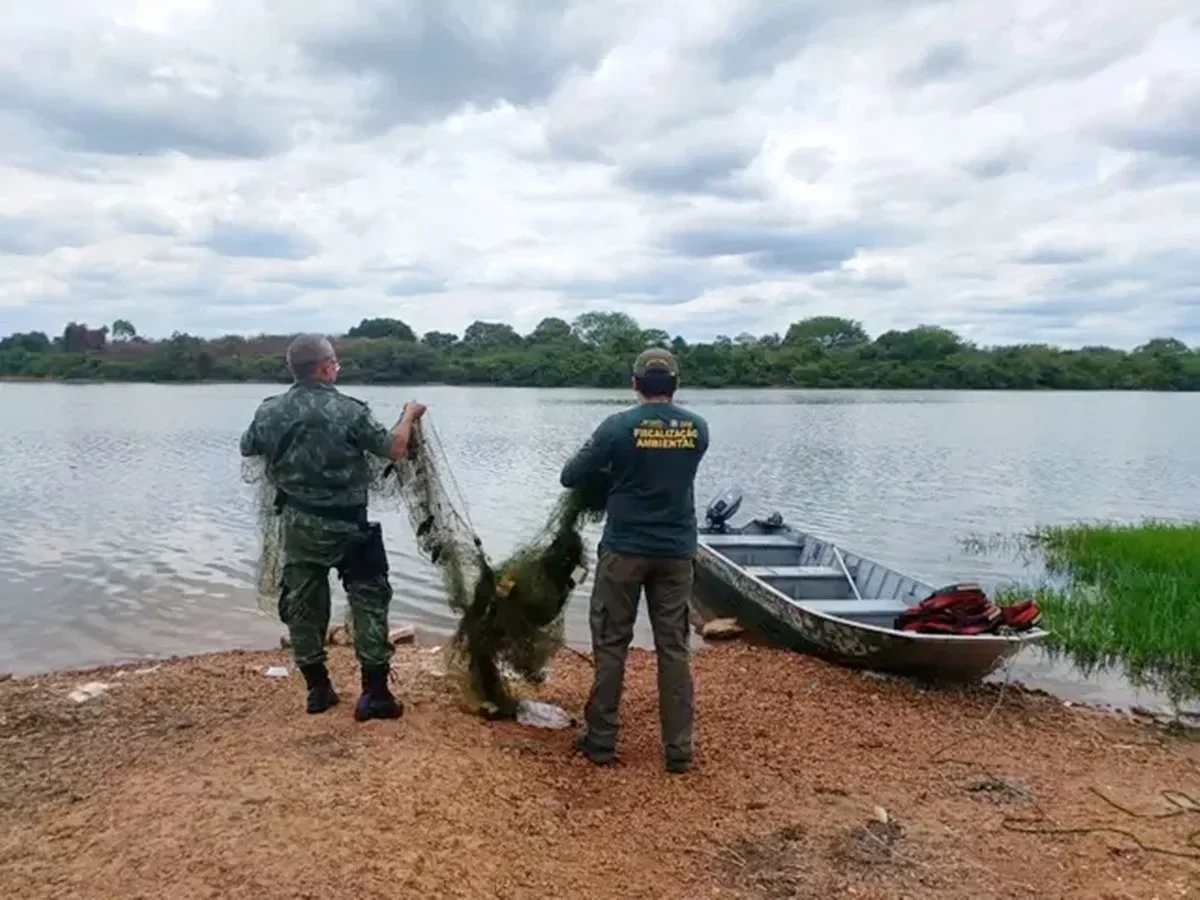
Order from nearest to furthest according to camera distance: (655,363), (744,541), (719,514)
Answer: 1. (655,363)
2. (744,541)
3. (719,514)

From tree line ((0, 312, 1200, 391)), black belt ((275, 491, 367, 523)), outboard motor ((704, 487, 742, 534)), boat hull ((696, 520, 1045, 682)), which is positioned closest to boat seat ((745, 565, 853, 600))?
boat hull ((696, 520, 1045, 682))

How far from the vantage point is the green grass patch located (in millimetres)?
10414

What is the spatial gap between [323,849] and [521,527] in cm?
1483

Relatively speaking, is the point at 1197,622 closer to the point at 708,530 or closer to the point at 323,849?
the point at 708,530

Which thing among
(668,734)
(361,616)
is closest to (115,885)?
(361,616)

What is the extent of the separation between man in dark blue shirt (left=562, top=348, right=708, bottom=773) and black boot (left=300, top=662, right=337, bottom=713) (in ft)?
5.17

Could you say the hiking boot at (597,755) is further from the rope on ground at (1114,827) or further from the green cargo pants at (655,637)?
the rope on ground at (1114,827)

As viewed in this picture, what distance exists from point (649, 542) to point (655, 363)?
3.34 ft

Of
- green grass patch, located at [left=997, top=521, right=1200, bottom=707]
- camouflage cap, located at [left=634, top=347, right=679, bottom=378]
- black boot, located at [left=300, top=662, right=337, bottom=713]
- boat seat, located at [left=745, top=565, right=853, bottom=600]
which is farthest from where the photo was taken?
boat seat, located at [left=745, top=565, right=853, bottom=600]

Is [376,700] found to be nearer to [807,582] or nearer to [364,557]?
[364,557]

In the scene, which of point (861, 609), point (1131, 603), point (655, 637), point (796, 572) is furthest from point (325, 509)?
point (1131, 603)

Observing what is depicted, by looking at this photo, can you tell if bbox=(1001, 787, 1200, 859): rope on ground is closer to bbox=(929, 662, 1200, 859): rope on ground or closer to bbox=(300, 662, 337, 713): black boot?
bbox=(929, 662, 1200, 859): rope on ground

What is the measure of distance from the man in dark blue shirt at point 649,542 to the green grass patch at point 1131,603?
5.84 meters

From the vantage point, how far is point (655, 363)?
5992mm
